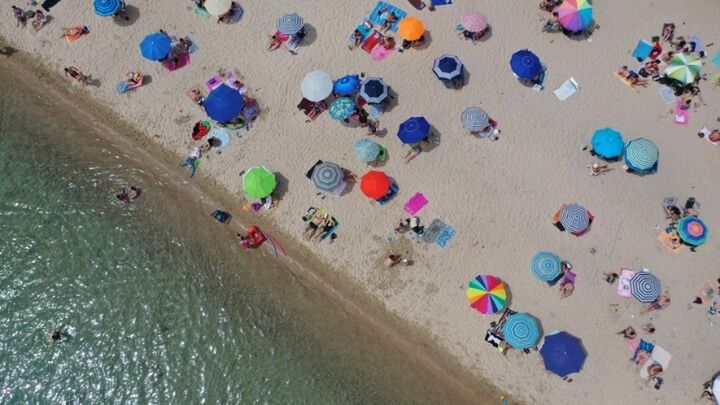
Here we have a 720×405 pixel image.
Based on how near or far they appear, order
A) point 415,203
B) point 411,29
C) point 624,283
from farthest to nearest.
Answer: point 411,29, point 415,203, point 624,283

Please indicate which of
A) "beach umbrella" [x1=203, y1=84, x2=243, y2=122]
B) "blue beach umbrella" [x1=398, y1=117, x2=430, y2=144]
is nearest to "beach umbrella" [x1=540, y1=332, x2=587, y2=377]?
"blue beach umbrella" [x1=398, y1=117, x2=430, y2=144]

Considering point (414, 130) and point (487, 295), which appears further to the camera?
point (414, 130)

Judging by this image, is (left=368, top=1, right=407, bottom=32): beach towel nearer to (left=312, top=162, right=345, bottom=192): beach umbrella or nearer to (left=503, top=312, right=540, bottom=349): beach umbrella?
(left=312, top=162, right=345, bottom=192): beach umbrella

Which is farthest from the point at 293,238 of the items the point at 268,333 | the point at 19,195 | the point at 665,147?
the point at 665,147

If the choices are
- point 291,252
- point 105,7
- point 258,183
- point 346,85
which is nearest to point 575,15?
point 346,85

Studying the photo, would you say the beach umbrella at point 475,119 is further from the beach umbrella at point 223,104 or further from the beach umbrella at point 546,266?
the beach umbrella at point 223,104

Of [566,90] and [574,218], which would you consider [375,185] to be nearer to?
[574,218]

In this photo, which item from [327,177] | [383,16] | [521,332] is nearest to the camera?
[521,332]
